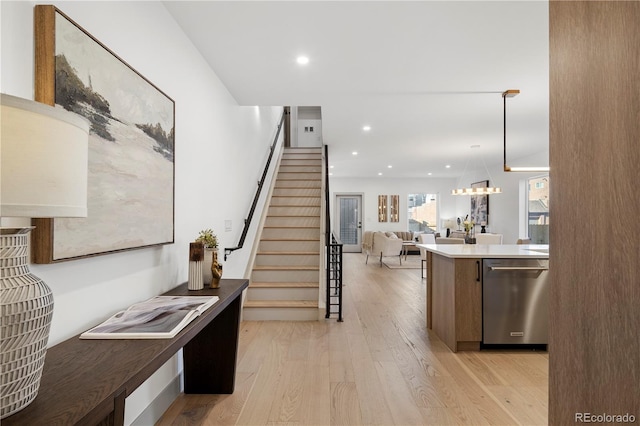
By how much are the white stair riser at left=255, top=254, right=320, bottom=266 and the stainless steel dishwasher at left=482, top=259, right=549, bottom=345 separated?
7.28 feet

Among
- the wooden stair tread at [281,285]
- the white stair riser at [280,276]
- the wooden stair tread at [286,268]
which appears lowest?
the wooden stair tread at [281,285]

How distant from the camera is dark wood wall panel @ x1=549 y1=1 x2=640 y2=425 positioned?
2.43ft

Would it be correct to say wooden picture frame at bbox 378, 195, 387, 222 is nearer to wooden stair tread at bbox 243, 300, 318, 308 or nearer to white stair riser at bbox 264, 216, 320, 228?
white stair riser at bbox 264, 216, 320, 228

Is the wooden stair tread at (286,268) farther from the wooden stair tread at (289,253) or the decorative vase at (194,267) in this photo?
the decorative vase at (194,267)

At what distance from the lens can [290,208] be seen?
5.54 metres

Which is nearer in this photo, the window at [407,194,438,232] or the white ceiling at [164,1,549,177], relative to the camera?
the white ceiling at [164,1,549,177]

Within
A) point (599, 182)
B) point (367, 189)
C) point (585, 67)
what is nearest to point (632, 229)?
point (599, 182)

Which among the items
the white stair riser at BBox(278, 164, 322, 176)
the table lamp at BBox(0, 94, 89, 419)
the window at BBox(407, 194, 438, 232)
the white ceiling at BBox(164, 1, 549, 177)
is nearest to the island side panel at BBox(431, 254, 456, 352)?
the white ceiling at BBox(164, 1, 549, 177)

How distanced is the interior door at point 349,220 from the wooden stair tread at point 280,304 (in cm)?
803

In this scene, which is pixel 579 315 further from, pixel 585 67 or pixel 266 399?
pixel 266 399

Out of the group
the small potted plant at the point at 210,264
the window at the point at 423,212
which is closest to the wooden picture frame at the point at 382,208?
the window at the point at 423,212

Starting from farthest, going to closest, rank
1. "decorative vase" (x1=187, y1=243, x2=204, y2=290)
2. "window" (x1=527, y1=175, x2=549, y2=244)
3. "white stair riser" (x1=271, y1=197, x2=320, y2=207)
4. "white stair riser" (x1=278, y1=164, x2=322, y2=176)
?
"window" (x1=527, y1=175, x2=549, y2=244) < "white stair riser" (x1=278, y1=164, x2=322, y2=176) < "white stair riser" (x1=271, y1=197, x2=320, y2=207) < "decorative vase" (x1=187, y1=243, x2=204, y2=290)

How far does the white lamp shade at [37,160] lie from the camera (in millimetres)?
671

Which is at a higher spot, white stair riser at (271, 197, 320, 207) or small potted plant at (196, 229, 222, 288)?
white stair riser at (271, 197, 320, 207)
